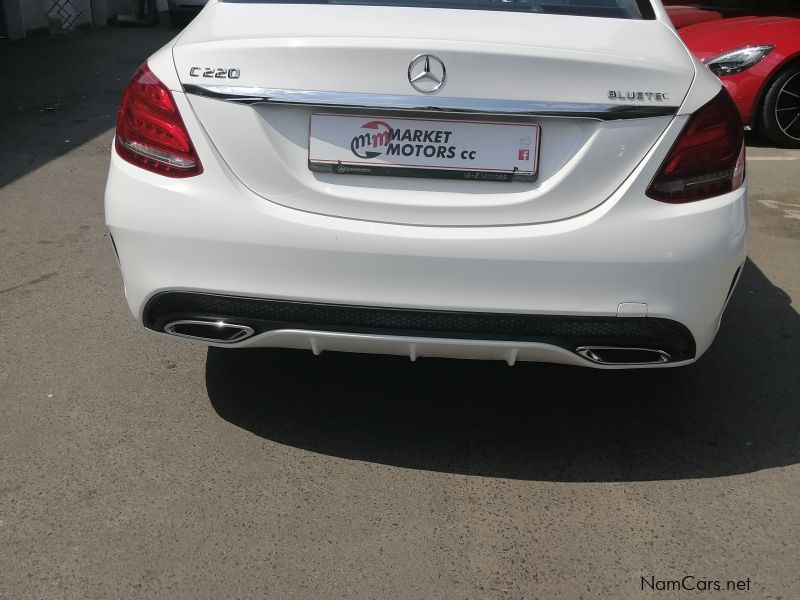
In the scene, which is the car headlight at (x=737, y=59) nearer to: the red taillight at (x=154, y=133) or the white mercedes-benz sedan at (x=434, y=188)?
the white mercedes-benz sedan at (x=434, y=188)

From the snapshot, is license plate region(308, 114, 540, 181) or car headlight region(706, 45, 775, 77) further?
car headlight region(706, 45, 775, 77)

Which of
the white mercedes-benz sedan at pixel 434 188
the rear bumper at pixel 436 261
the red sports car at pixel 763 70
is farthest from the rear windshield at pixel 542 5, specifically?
the red sports car at pixel 763 70

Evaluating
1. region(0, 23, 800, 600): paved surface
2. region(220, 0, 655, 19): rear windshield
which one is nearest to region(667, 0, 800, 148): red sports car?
region(0, 23, 800, 600): paved surface

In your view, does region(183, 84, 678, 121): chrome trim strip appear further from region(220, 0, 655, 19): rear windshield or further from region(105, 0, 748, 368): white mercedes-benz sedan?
region(220, 0, 655, 19): rear windshield

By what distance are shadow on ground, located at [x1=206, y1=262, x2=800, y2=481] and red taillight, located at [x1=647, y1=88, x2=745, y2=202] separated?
35.7 inches

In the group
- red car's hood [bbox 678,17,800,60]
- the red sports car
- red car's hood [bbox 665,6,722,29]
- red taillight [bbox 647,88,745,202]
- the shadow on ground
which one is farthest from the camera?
red car's hood [bbox 665,6,722,29]

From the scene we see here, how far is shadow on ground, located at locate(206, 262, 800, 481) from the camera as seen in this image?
10.8 ft

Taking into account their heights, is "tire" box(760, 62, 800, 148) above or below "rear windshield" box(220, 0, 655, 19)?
below

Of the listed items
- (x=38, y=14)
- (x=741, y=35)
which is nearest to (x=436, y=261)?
(x=741, y=35)

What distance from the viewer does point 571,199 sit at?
2.82 m

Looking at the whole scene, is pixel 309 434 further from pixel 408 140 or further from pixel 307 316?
pixel 408 140

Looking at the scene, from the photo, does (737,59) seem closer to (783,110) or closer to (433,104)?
(783,110)

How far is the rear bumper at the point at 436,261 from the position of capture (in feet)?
9.18

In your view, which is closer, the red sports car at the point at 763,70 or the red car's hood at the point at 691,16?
the red sports car at the point at 763,70
